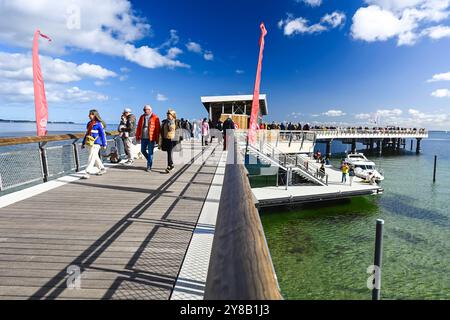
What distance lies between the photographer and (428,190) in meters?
28.5

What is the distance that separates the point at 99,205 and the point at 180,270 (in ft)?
10.3

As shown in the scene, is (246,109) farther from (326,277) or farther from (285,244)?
(326,277)

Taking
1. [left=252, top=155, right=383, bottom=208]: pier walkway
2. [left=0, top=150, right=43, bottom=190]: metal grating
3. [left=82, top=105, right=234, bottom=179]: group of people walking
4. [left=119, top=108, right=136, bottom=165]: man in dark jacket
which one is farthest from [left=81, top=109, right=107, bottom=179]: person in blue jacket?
[left=252, top=155, right=383, bottom=208]: pier walkway

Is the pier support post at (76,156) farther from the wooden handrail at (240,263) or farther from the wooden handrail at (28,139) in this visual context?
the wooden handrail at (240,263)

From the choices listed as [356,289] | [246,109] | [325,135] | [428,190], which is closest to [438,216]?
[428,190]

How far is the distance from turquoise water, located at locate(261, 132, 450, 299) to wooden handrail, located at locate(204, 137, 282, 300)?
993 cm

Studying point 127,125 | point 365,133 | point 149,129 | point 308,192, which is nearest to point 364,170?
point 308,192

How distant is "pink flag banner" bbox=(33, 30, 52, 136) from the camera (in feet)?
31.0

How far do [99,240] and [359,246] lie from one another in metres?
14.9

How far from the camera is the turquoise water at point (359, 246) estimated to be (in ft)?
35.4

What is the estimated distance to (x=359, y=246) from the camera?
578 inches

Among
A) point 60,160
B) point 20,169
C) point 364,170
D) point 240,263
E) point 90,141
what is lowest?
point 364,170

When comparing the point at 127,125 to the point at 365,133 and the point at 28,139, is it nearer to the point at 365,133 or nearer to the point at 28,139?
the point at 28,139

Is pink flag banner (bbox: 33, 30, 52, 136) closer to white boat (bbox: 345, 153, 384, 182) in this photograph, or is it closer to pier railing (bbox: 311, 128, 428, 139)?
white boat (bbox: 345, 153, 384, 182)
